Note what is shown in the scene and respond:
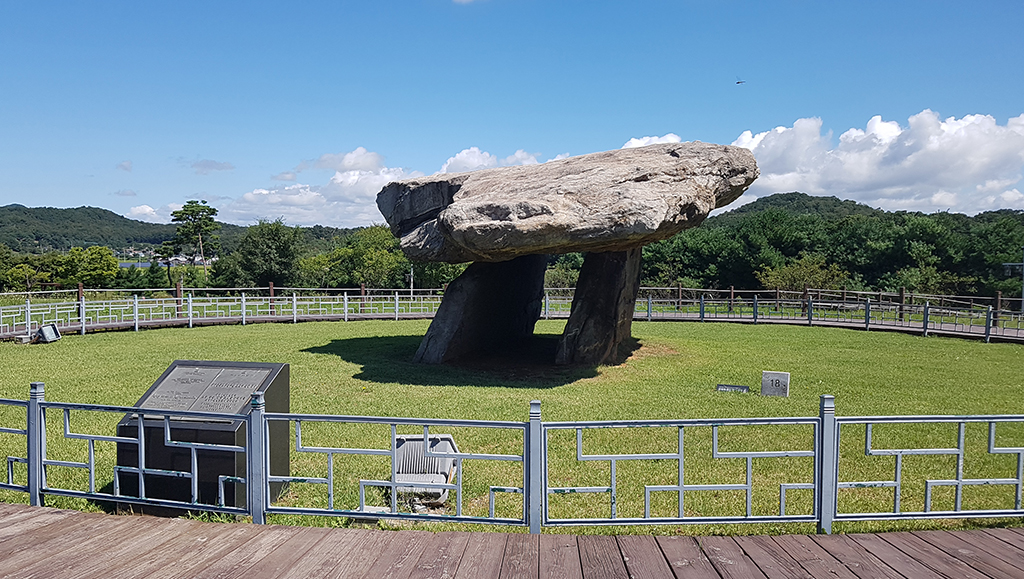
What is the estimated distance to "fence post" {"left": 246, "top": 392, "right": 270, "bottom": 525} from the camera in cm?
443

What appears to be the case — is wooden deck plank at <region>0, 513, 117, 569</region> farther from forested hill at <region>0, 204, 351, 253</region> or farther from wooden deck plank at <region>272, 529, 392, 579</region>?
forested hill at <region>0, 204, 351, 253</region>

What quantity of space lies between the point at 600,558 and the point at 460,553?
0.84 metres

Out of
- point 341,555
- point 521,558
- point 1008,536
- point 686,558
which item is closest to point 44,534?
point 341,555

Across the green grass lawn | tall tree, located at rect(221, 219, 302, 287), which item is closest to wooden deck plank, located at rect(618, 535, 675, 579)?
the green grass lawn

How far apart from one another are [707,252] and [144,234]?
103454 millimetres

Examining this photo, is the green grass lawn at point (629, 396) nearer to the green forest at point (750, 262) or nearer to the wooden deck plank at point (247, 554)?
the wooden deck plank at point (247, 554)

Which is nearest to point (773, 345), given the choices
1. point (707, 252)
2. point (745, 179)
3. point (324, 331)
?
point (745, 179)

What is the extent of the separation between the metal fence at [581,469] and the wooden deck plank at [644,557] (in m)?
0.12

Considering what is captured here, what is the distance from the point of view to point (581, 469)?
6379mm

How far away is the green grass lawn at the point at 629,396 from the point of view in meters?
5.78

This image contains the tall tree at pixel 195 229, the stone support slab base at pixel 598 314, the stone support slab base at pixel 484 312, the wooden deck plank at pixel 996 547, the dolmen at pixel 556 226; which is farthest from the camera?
the tall tree at pixel 195 229

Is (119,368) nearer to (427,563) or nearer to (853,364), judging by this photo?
(427,563)

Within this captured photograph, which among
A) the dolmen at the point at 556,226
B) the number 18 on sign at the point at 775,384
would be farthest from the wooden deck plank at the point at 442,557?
the number 18 on sign at the point at 775,384

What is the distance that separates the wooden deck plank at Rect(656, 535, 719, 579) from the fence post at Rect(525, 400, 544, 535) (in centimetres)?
79
